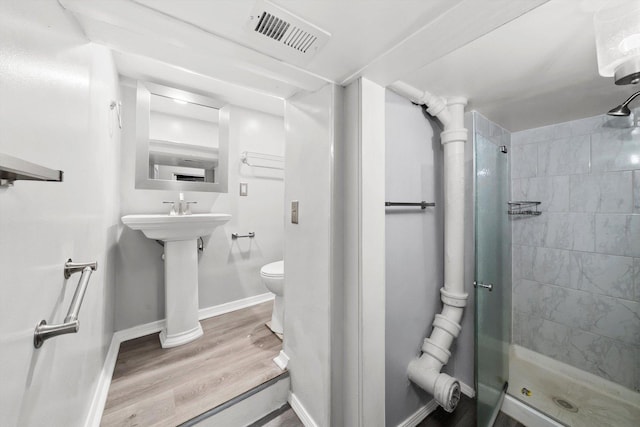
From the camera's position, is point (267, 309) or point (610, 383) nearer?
point (610, 383)

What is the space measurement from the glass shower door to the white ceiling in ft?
1.23

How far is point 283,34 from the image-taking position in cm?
79

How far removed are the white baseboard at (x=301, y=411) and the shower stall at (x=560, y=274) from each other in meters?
0.95

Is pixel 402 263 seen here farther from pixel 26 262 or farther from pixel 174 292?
pixel 174 292

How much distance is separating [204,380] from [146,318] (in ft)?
3.06

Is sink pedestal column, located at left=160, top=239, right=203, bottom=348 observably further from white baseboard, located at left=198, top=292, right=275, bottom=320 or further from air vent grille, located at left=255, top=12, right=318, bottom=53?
air vent grille, located at left=255, top=12, right=318, bottom=53

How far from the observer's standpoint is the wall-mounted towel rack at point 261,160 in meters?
2.32

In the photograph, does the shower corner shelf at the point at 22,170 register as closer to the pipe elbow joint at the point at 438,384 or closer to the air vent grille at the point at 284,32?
the air vent grille at the point at 284,32

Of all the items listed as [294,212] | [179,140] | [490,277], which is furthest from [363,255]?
[179,140]

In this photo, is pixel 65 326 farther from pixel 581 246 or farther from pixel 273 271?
pixel 581 246

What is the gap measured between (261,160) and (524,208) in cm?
262

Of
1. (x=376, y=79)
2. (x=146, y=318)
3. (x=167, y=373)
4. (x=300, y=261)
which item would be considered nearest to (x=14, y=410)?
(x=300, y=261)

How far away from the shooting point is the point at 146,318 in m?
1.90

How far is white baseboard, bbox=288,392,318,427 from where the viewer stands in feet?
4.09
